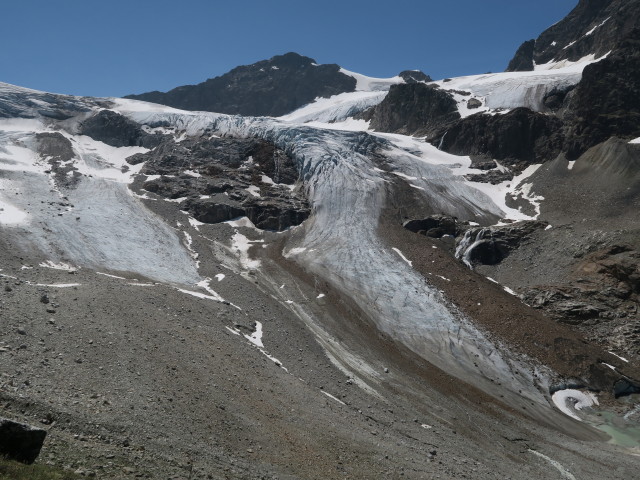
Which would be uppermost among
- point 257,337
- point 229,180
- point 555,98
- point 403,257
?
point 555,98

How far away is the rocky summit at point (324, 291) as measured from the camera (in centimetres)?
2152

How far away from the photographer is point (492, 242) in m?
63.9

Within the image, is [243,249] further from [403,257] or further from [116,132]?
[116,132]

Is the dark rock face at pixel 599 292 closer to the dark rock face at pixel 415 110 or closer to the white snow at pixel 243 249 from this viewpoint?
the white snow at pixel 243 249

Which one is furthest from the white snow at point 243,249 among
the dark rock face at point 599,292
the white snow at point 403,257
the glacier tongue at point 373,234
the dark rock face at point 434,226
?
the dark rock face at point 599,292

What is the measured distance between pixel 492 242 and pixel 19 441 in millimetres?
59494

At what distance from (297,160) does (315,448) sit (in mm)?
68375

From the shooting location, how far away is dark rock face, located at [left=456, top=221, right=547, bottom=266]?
63.2m

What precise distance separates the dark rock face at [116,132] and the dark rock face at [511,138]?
6066 centimetres

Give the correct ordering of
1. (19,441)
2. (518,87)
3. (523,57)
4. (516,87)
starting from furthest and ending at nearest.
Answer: (523,57)
(516,87)
(518,87)
(19,441)

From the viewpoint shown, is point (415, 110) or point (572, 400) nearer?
point (572, 400)

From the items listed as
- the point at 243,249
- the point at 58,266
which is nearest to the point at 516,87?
the point at 243,249

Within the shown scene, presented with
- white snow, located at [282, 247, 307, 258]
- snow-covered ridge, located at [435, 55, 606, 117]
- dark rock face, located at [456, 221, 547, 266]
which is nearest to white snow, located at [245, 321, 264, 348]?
white snow, located at [282, 247, 307, 258]

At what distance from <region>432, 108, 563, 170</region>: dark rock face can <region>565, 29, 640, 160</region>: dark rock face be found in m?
3.64
